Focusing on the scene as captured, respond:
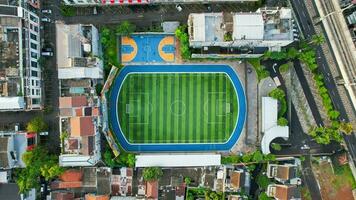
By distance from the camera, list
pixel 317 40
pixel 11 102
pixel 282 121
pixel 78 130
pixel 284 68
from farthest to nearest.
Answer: pixel 284 68 → pixel 317 40 → pixel 282 121 → pixel 78 130 → pixel 11 102

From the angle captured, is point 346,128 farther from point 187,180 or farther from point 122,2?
point 122,2

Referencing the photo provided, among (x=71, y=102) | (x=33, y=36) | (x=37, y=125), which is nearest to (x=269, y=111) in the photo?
(x=71, y=102)

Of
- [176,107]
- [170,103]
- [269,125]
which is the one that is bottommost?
[269,125]

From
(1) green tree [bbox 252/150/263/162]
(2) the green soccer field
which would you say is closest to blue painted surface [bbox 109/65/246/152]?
A: (2) the green soccer field

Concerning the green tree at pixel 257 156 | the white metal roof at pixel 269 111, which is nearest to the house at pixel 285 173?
the green tree at pixel 257 156

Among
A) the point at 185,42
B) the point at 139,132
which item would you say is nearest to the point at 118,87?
the point at 139,132

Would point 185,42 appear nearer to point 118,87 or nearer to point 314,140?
point 118,87
